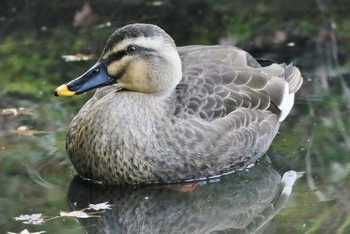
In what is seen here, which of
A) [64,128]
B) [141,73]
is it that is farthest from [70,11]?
[141,73]

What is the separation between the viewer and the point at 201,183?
8.18 meters

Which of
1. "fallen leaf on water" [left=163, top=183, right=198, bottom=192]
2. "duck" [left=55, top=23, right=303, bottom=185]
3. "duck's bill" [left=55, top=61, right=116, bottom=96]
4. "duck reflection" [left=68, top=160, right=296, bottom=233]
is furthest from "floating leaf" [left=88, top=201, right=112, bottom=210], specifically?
"duck's bill" [left=55, top=61, right=116, bottom=96]

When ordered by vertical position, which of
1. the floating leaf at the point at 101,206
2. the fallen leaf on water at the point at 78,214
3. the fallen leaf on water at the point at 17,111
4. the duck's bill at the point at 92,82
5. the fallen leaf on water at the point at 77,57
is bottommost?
the fallen leaf on water at the point at 77,57

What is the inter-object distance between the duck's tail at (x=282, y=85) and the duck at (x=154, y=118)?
52 centimetres

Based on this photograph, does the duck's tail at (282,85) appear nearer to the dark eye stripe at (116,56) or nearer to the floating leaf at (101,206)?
the dark eye stripe at (116,56)

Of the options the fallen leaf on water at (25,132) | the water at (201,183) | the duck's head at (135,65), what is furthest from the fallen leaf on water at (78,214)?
the fallen leaf on water at (25,132)

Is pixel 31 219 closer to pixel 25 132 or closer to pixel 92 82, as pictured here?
pixel 92 82

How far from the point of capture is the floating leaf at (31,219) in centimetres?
735

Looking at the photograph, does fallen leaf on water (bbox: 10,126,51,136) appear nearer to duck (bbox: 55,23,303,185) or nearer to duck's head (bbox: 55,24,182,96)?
duck (bbox: 55,23,303,185)

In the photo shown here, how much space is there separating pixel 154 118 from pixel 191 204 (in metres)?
0.77

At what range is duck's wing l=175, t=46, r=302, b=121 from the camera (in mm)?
8266

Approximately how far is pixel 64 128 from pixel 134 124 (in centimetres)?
147

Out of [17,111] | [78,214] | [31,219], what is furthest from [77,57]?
[31,219]

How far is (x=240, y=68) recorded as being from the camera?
8773 mm
